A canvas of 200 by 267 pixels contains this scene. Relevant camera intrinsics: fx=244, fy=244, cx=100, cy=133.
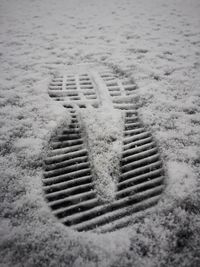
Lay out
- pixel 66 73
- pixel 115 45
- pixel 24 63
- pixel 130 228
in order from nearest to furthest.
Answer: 1. pixel 130 228
2. pixel 66 73
3. pixel 24 63
4. pixel 115 45

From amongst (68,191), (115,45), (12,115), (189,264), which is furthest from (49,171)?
(115,45)

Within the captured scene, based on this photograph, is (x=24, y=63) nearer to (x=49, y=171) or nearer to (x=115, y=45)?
(x=115, y=45)

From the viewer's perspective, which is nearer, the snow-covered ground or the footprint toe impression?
the snow-covered ground

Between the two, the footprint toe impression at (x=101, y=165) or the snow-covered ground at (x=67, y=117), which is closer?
the snow-covered ground at (x=67, y=117)
